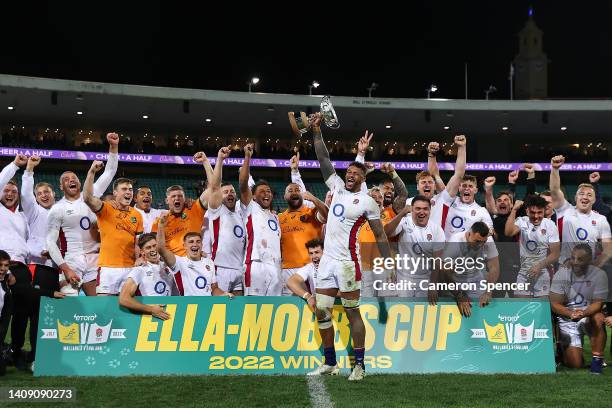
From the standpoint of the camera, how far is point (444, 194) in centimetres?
809

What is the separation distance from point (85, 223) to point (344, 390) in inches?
139

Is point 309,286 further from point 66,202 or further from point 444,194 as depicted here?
point 66,202

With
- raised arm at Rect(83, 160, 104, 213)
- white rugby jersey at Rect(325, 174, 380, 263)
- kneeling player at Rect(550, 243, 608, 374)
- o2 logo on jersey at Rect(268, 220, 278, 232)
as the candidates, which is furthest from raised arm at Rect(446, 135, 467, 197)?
raised arm at Rect(83, 160, 104, 213)

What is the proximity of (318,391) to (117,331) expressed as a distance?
2139 mm

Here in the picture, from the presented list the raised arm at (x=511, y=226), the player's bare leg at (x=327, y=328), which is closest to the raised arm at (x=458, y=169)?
the raised arm at (x=511, y=226)

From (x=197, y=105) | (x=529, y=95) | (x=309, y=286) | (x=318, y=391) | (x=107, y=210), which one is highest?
(x=529, y=95)

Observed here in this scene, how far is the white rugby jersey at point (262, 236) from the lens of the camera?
7.95 meters

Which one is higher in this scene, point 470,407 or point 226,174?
point 226,174

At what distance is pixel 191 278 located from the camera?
7.36m

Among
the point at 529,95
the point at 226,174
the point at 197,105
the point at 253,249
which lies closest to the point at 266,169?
the point at 226,174

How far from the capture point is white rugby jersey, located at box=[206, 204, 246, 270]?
8.28 meters

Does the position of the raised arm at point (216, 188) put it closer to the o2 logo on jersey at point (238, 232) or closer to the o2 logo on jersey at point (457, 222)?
the o2 logo on jersey at point (238, 232)

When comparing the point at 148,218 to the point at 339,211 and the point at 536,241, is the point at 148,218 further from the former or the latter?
the point at 536,241

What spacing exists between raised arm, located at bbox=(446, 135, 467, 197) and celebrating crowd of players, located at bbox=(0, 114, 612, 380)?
0.02 m
